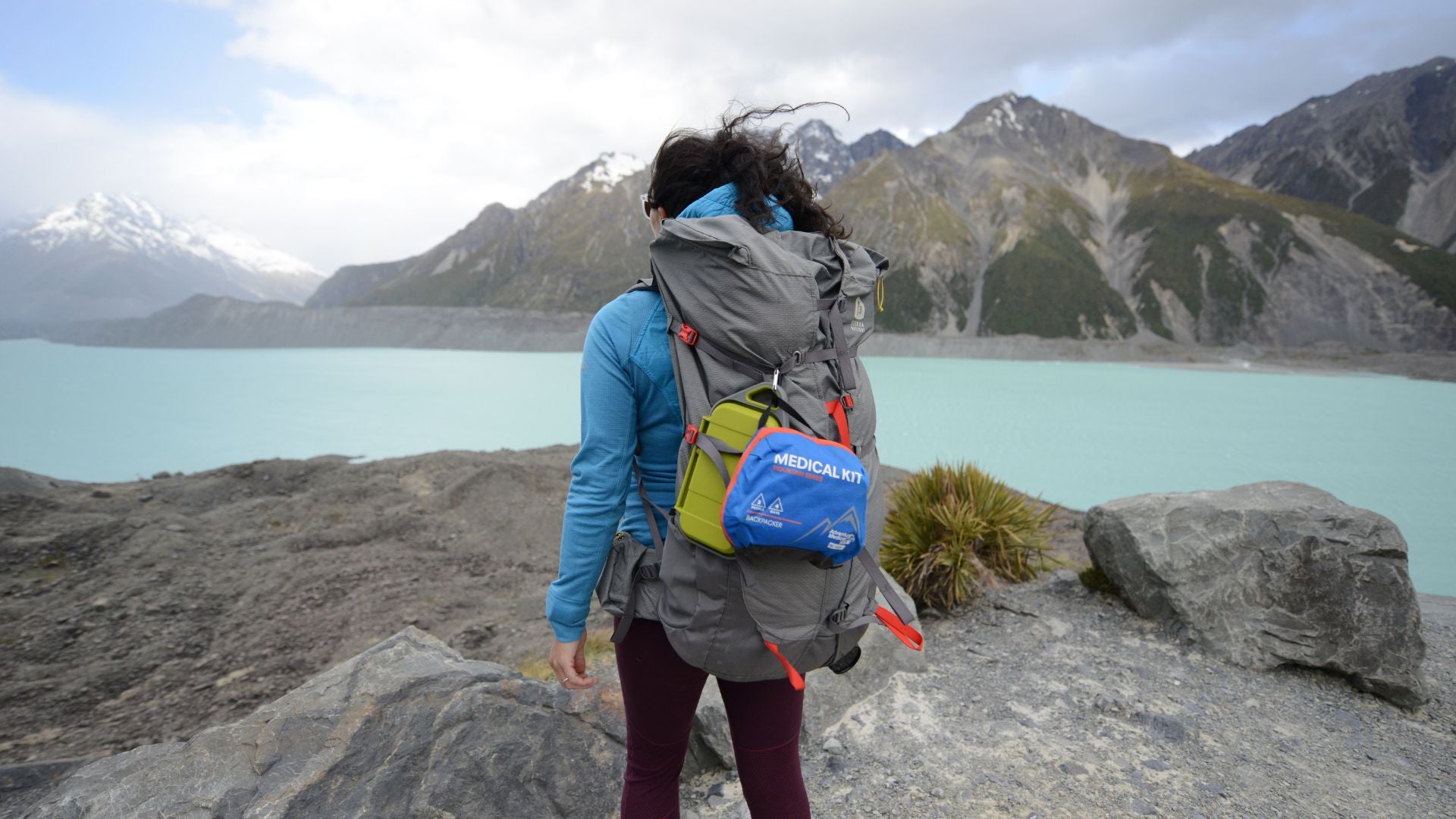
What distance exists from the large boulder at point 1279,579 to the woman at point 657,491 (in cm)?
388

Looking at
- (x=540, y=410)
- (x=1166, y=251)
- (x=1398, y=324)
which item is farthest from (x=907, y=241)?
(x=540, y=410)

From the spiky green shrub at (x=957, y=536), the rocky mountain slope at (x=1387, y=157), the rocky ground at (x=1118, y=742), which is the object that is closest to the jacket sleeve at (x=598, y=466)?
the rocky ground at (x=1118, y=742)

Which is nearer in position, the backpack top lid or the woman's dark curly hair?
the backpack top lid

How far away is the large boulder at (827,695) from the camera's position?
309cm

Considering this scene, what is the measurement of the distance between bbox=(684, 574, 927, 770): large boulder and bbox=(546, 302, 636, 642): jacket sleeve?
1.37 m

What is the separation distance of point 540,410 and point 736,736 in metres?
28.3

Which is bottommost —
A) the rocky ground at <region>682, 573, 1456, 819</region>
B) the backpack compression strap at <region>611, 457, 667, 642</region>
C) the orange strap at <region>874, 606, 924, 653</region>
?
the rocky ground at <region>682, 573, 1456, 819</region>

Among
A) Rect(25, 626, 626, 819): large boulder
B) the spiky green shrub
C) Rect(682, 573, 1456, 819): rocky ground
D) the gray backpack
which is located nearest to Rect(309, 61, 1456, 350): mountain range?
the spiky green shrub

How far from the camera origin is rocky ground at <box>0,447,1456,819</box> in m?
2.96

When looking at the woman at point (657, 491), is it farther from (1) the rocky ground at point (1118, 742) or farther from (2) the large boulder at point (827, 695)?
(1) the rocky ground at point (1118, 742)

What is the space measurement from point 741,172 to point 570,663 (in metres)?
1.18

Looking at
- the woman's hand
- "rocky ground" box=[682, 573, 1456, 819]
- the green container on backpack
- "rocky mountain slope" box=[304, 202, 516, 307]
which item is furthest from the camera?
"rocky mountain slope" box=[304, 202, 516, 307]

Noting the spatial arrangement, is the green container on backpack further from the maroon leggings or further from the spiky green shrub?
the spiky green shrub

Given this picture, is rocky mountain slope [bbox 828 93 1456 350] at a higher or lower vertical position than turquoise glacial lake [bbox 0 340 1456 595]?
higher
